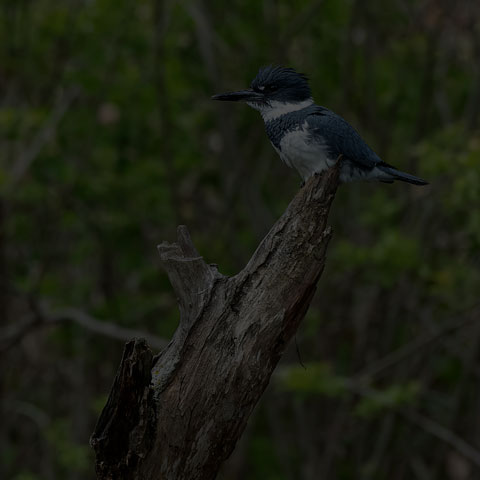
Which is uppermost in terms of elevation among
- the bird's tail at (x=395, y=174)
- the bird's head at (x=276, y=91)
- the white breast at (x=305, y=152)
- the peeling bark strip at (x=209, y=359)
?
the bird's head at (x=276, y=91)

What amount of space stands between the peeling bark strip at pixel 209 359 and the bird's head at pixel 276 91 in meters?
0.95

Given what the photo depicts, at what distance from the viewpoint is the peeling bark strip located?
273 centimetres

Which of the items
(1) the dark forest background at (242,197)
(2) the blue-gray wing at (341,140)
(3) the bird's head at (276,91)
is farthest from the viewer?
(1) the dark forest background at (242,197)

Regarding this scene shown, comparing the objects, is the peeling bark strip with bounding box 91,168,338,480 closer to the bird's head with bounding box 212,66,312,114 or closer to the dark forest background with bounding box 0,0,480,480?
the bird's head with bounding box 212,66,312,114

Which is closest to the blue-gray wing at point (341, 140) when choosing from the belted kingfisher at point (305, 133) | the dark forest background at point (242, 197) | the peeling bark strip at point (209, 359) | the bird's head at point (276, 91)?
the belted kingfisher at point (305, 133)

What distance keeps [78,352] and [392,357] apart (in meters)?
3.20

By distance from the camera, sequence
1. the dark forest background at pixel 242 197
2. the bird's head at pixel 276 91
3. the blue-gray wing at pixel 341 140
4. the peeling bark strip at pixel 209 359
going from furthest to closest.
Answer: the dark forest background at pixel 242 197
the bird's head at pixel 276 91
the blue-gray wing at pixel 341 140
the peeling bark strip at pixel 209 359

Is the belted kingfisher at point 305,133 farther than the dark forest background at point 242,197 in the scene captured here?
No

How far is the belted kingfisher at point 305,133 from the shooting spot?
12.1 feet

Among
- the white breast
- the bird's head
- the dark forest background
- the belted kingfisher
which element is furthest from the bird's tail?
the dark forest background

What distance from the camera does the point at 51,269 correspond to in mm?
8781

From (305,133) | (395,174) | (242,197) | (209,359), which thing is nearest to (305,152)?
(305,133)

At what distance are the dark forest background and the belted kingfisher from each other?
2094 millimetres

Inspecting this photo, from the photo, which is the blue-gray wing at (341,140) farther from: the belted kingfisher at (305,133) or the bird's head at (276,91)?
the bird's head at (276,91)
